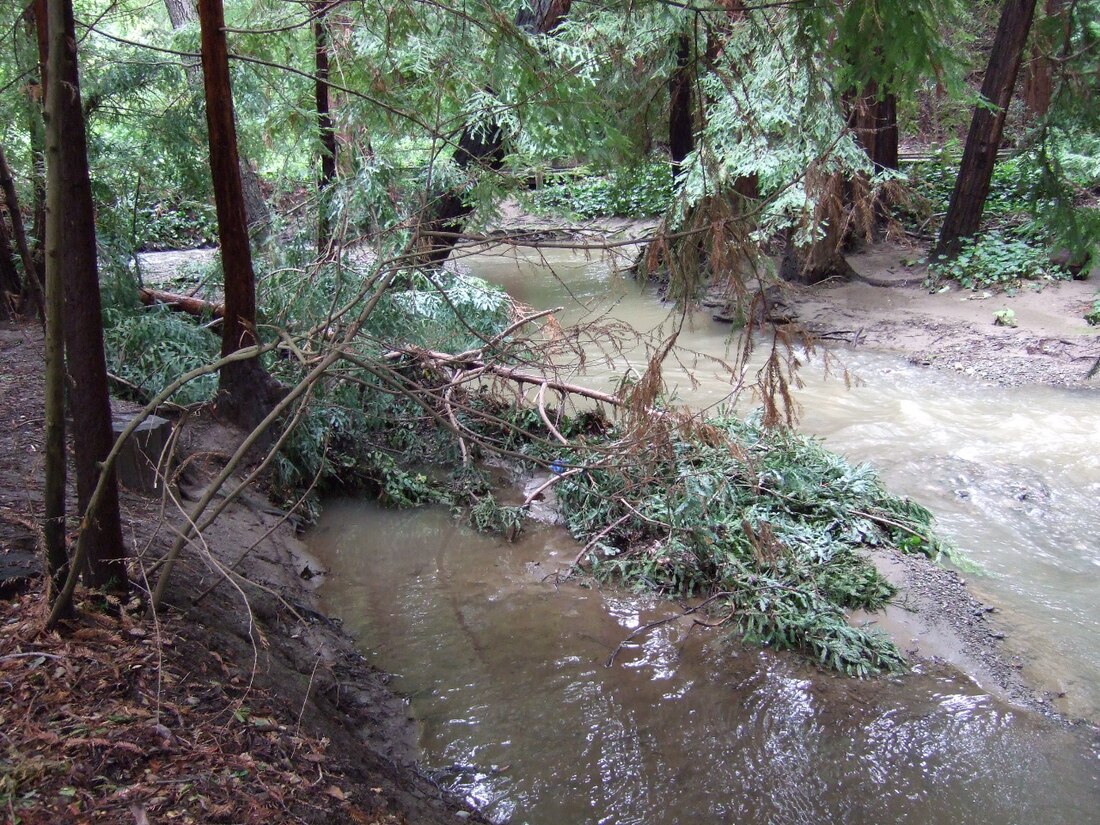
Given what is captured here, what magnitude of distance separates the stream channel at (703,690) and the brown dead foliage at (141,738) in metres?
1.27

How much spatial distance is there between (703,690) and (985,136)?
37.5ft

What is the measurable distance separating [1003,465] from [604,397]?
12.6 feet

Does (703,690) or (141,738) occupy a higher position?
(141,738)

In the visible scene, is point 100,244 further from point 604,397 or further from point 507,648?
point 507,648

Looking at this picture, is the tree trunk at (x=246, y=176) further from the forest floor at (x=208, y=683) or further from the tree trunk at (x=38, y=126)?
the forest floor at (x=208, y=683)

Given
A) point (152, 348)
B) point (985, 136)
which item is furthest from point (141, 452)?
point (985, 136)

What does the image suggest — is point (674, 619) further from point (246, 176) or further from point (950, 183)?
point (950, 183)

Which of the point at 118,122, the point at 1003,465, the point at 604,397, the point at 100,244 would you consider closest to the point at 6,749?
the point at 604,397

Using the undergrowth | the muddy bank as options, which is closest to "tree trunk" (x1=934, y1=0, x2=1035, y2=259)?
the undergrowth

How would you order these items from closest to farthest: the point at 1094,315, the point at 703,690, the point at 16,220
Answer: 1. the point at 16,220
2. the point at 703,690
3. the point at 1094,315

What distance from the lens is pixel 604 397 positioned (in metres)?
6.99

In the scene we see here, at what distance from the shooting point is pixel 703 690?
185 inches

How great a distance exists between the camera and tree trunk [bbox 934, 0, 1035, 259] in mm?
11836

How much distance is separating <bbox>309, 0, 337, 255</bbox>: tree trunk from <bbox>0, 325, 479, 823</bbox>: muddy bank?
2.81 metres
